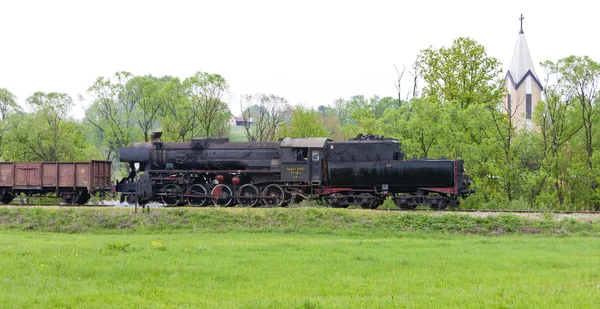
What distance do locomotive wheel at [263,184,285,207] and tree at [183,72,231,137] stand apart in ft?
77.1

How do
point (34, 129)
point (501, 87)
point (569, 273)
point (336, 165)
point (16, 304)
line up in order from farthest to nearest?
1. point (501, 87)
2. point (34, 129)
3. point (336, 165)
4. point (569, 273)
5. point (16, 304)

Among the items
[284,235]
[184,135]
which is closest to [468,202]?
[284,235]

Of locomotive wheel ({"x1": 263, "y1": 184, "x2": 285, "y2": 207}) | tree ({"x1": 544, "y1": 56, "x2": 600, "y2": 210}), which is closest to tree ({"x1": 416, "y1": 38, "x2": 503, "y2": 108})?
tree ({"x1": 544, "y1": 56, "x2": 600, "y2": 210})

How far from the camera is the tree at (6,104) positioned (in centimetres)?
5528

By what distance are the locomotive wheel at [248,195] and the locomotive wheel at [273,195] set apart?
0.48 metres

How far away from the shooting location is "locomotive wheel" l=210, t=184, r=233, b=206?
29.2 metres

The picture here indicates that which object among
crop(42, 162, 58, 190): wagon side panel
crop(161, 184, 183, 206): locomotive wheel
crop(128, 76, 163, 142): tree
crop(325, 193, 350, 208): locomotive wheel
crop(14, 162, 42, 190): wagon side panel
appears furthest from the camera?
crop(128, 76, 163, 142): tree

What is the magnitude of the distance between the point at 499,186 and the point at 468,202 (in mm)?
2711

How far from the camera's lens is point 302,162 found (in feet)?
91.8

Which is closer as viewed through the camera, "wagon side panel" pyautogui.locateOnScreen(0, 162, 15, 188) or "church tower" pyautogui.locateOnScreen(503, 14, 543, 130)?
"wagon side panel" pyautogui.locateOnScreen(0, 162, 15, 188)

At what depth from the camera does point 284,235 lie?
23078 millimetres

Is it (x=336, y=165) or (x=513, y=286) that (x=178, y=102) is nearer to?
(x=336, y=165)

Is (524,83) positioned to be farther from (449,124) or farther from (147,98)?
(147,98)

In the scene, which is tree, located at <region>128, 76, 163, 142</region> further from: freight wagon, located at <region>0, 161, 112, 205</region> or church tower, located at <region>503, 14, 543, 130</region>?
church tower, located at <region>503, 14, 543, 130</region>
